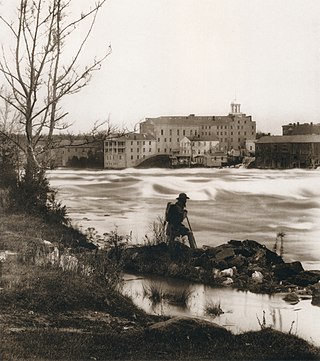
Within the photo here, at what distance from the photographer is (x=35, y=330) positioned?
5.31 m

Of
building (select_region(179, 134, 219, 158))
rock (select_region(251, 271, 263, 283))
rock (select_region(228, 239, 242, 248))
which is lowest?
rock (select_region(251, 271, 263, 283))

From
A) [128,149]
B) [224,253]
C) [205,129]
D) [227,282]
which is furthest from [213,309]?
[128,149]

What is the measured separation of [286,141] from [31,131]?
147 inches

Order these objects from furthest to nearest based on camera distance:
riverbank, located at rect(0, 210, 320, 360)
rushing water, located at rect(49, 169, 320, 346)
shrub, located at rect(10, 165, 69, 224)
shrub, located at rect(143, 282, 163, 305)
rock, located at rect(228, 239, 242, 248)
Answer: shrub, located at rect(10, 165, 69, 224)
rock, located at rect(228, 239, 242, 248)
shrub, located at rect(143, 282, 163, 305)
rushing water, located at rect(49, 169, 320, 346)
riverbank, located at rect(0, 210, 320, 360)

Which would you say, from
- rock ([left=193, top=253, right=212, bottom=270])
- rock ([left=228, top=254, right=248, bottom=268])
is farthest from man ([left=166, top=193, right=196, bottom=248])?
rock ([left=228, top=254, right=248, bottom=268])

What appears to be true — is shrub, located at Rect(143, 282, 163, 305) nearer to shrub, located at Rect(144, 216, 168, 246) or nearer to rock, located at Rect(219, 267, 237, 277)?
shrub, located at Rect(144, 216, 168, 246)

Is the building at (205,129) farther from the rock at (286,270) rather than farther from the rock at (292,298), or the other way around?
the rock at (292,298)

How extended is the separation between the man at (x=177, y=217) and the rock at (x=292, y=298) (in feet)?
4.59

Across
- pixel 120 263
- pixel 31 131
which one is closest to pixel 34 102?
pixel 31 131

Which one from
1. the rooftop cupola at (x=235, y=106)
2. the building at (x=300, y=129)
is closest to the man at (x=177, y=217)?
the rooftop cupola at (x=235, y=106)

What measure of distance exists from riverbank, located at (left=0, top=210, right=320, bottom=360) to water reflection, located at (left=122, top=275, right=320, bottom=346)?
0.22 metres

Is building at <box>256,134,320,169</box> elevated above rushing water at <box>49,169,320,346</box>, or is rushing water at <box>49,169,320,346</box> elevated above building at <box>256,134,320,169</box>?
building at <box>256,134,320,169</box>

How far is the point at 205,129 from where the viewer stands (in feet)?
22.0

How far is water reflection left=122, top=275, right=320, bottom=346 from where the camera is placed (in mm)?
5758
